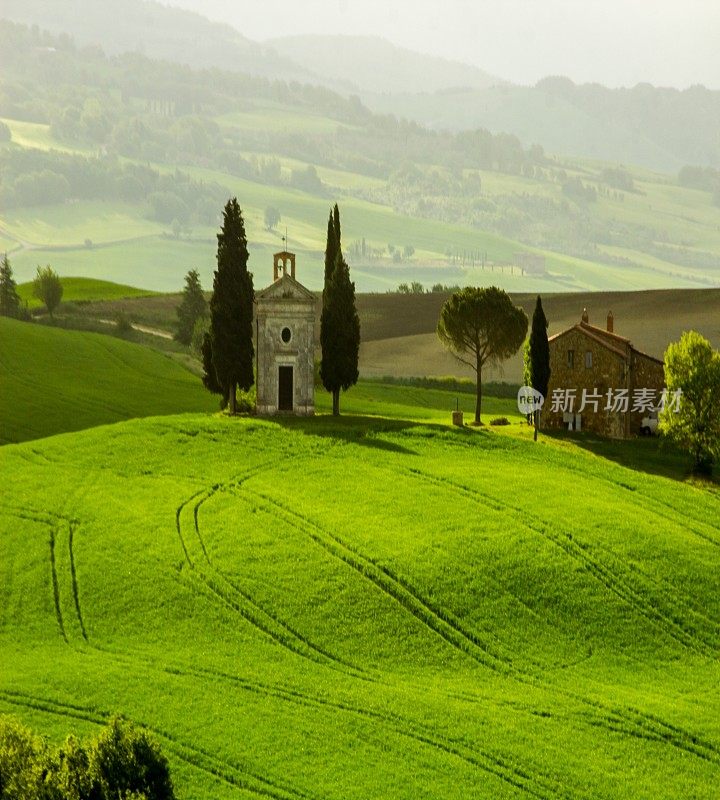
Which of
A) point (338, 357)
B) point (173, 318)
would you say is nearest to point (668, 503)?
point (338, 357)

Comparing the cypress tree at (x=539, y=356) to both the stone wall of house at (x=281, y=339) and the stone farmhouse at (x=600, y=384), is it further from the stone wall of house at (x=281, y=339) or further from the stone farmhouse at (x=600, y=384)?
the stone wall of house at (x=281, y=339)

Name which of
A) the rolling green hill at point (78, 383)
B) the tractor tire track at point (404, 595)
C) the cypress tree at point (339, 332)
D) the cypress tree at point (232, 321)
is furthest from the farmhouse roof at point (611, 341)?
the rolling green hill at point (78, 383)

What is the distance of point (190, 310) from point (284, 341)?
6454 cm

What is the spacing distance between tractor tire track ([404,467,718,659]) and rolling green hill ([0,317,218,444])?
3634cm

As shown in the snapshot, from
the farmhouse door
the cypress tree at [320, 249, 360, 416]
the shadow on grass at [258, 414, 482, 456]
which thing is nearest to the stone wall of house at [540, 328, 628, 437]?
the shadow on grass at [258, 414, 482, 456]

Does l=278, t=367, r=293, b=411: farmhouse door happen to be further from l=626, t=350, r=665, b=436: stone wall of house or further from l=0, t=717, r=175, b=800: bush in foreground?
l=0, t=717, r=175, b=800: bush in foreground

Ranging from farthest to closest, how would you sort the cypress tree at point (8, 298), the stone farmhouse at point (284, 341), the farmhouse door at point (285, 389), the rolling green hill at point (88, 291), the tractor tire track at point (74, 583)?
1. the rolling green hill at point (88, 291)
2. the cypress tree at point (8, 298)
3. the farmhouse door at point (285, 389)
4. the stone farmhouse at point (284, 341)
5. the tractor tire track at point (74, 583)

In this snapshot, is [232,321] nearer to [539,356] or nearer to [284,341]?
[284,341]

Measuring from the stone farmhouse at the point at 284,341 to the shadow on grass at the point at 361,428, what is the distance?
1.88 m

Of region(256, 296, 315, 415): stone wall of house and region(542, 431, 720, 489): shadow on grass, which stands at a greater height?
region(256, 296, 315, 415): stone wall of house

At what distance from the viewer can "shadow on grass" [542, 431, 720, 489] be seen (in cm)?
7729

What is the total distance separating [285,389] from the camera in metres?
81.8

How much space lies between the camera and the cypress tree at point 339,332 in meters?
81.3

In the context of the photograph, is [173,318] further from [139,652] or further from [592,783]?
[592,783]
